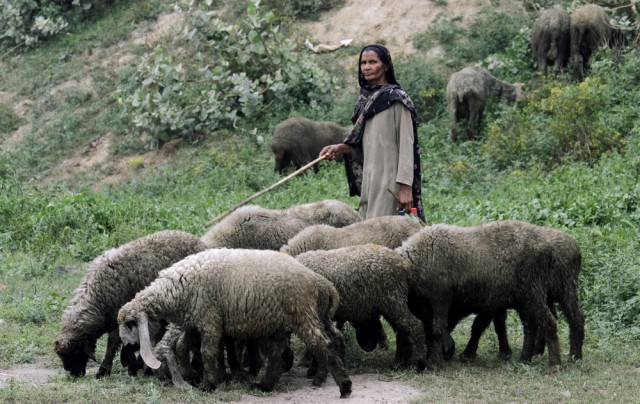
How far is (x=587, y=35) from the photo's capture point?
16.7m

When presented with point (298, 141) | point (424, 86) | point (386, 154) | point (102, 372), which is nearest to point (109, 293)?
point (102, 372)

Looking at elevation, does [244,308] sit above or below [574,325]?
above

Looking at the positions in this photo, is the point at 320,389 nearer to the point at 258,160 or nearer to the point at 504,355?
the point at 504,355

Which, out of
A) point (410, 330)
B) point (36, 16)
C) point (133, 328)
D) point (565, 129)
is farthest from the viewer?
point (36, 16)

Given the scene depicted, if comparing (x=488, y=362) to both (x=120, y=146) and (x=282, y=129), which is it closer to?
(x=282, y=129)

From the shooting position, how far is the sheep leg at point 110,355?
24.6ft

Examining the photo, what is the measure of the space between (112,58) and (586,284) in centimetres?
1482

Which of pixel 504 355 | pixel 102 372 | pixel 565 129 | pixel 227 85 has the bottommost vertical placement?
pixel 565 129

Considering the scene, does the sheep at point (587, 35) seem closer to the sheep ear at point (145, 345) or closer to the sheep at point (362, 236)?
the sheep at point (362, 236)

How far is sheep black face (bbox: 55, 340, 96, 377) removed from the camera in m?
7.48

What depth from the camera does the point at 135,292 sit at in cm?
786

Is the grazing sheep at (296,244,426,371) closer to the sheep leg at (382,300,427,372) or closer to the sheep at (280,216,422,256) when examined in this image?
the sheep leg at (382,300,427,372)

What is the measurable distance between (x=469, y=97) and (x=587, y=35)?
8.36 feet

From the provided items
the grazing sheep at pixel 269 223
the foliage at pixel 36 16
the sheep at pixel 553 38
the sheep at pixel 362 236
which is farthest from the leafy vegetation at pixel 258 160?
the grazing sheep at pixel 269 223
